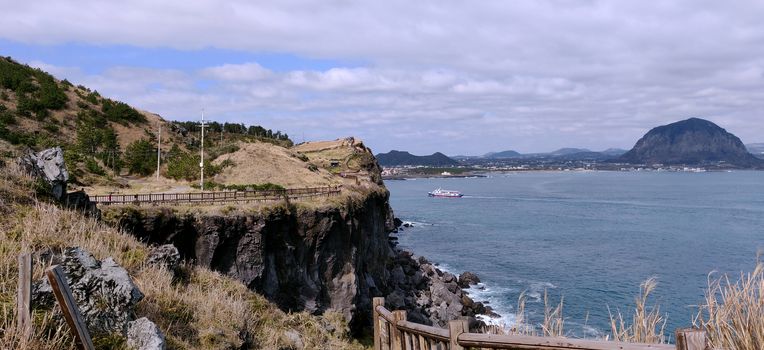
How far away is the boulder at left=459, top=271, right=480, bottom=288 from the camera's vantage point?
50094 millimetres

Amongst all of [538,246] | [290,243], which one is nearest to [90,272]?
[290,243]

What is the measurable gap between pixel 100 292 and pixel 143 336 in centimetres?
97

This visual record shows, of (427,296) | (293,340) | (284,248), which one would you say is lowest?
(427,296)

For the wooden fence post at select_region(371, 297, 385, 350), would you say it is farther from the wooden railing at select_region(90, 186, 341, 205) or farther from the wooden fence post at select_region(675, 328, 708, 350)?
the wooden railing at select_region(90, 186, 341, 205)

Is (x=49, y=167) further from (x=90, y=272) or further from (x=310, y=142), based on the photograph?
(x=310, y=142)

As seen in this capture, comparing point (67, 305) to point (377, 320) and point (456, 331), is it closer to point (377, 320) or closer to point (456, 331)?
point (377, 320)

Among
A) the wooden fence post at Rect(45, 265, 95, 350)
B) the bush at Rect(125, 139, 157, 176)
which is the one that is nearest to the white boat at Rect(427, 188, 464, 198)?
the bush at Rect(125, 139, 157, 176)

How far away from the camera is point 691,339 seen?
15.1ft

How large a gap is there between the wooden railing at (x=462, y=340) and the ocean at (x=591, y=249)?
1707 centimetres

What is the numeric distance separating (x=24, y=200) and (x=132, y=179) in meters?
41.9

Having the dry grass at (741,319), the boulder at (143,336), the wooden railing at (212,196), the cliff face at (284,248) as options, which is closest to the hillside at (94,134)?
the wooden railing at (212,196)

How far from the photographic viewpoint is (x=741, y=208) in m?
98.0

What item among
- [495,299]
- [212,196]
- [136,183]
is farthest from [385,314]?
[136,183]

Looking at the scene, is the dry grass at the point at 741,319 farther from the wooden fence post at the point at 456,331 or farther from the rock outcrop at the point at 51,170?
the rock outcrop at the point at 51,170
